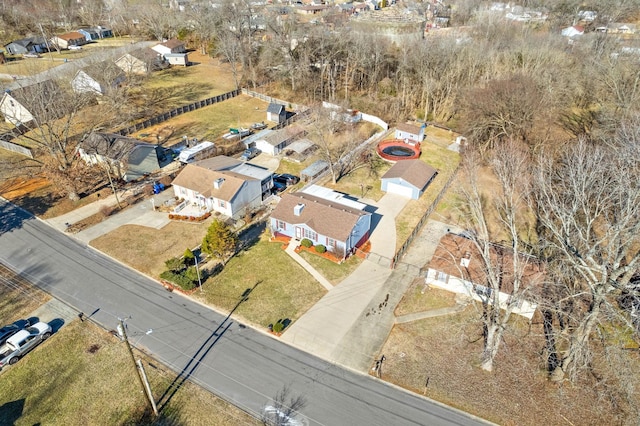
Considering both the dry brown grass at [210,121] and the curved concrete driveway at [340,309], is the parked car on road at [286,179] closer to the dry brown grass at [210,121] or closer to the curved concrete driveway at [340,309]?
the curved concrete driveway at [340,309]

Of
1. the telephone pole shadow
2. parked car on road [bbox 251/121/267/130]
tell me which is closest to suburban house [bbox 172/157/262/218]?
the telephone pole shadow

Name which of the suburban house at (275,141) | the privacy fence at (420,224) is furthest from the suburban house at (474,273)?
the suburban house at (275,141)

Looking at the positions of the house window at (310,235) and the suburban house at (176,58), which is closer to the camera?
the house window at (310,235)

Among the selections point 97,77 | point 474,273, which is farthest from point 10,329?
point 97,77

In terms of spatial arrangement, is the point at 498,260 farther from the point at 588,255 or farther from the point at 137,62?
the point at 137,62

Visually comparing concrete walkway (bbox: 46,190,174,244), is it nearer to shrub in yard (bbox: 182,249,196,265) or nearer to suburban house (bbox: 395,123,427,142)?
shrub in yard (bbox: 182,249,196,265)

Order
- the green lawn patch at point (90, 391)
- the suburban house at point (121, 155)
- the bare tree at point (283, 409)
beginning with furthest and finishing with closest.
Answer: the suburban house at point (121, 155) < the green lawn patch at point (90, 391) < the bare tree at point (283, 409)
